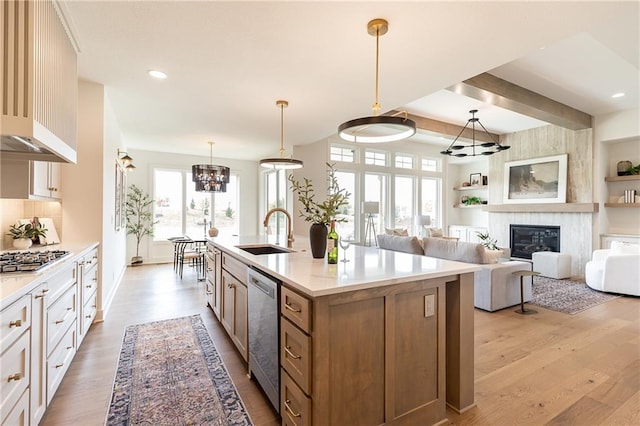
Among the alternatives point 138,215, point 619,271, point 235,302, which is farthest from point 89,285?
point 619,271

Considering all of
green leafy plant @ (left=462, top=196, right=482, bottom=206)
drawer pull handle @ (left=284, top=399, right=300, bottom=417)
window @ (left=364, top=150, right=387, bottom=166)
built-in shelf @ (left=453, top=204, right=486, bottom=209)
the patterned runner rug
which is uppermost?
window @ (left=364, top=150, right=387, bottom=166)

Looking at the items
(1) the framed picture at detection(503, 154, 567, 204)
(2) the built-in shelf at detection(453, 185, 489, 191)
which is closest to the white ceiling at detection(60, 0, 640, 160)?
(1) the framed picture at detection(503, 154, 567, 204)

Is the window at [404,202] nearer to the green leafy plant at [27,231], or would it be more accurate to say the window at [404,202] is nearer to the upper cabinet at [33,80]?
the green leafy plant at [27,231]

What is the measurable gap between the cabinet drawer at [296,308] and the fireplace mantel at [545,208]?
23.0ft

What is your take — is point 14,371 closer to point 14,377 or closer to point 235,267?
point 14,377

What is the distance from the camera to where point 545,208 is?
21.8 feet

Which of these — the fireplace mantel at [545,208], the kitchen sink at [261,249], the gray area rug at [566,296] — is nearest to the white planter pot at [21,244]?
the kitchen sink at [261,249]

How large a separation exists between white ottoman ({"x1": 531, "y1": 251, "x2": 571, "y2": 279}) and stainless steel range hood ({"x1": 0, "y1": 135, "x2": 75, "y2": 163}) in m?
7.52

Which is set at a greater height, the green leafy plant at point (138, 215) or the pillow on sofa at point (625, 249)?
the green leafy plant at point (138, 215)

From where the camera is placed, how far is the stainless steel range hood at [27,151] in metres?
1.86

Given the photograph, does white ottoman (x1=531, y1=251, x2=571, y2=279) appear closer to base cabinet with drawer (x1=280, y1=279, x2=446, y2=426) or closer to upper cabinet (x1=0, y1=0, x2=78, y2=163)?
base cabinet with drawer (x1=280, y1=279, x2=446, y2=426)

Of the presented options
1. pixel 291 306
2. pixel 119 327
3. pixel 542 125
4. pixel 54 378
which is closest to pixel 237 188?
pixel 119 327

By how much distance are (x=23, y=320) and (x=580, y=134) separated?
873 centimetres

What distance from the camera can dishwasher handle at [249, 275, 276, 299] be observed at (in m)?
1.90
